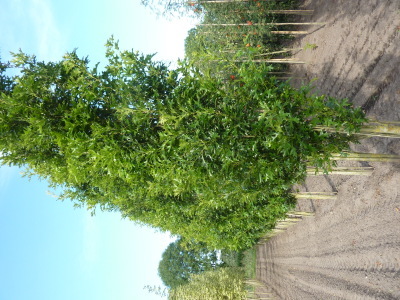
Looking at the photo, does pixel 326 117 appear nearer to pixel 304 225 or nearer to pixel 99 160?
pixel 99 160

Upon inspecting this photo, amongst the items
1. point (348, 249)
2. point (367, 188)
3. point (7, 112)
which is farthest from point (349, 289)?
point (7, 112)

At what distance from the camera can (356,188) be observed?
9570 mm

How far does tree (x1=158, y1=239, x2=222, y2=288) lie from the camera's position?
1123 inches

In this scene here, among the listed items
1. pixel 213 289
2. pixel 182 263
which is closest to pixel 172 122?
pixel 213 289

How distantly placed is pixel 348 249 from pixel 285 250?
21.7 ft

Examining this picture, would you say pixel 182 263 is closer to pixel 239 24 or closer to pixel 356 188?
pixel 239 24

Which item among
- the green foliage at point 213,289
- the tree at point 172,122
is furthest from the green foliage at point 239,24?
the green foliage at point 213,289

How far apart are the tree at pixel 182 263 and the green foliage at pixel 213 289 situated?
327 inches

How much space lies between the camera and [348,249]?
376 inches

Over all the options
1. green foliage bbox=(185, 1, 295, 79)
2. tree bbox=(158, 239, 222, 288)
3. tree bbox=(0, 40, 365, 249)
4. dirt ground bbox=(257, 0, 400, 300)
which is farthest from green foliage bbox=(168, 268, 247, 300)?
tree bbox=(0, 40, 365, 249)

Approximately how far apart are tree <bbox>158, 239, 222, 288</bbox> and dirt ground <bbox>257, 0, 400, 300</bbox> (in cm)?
1465

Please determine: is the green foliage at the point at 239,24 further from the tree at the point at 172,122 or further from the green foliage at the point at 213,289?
the green foliage at the point at 213,289

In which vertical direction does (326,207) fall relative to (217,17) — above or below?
below

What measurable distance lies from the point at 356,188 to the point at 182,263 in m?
22.0
